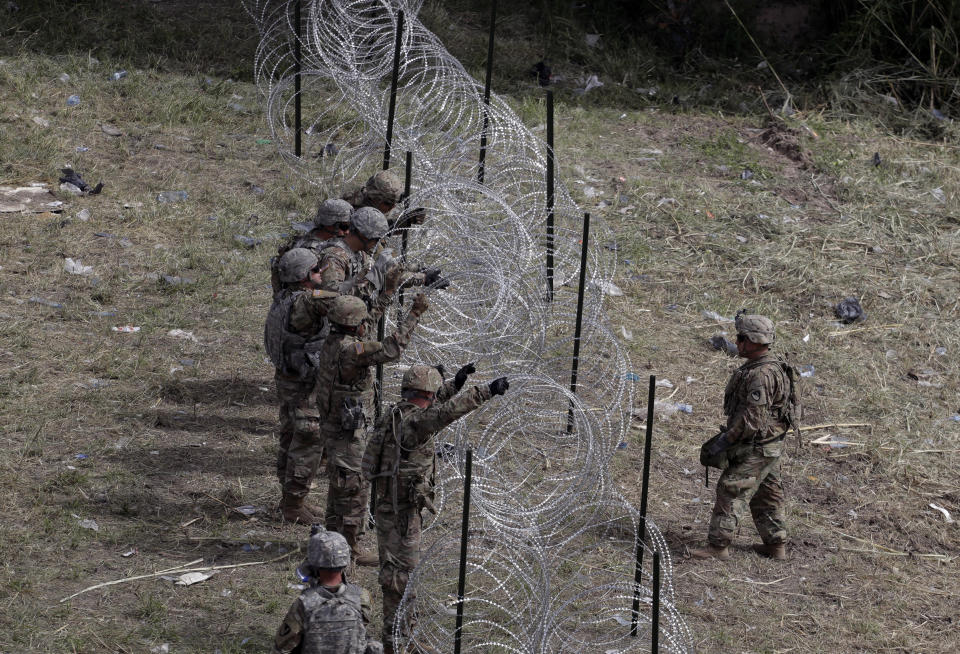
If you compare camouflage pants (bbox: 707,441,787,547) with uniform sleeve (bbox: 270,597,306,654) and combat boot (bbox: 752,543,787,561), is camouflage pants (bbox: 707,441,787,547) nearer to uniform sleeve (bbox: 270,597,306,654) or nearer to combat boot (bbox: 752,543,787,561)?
combat boot (bbox: 752,543,787,561)

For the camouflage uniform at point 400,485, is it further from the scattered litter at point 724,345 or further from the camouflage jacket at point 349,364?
the scattered litter at point 724,345

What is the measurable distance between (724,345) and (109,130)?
20.6ft

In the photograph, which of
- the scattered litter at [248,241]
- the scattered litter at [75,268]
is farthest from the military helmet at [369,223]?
the scattered litter at [75,268]

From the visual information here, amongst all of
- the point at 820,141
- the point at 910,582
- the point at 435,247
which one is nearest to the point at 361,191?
the point at 435,247

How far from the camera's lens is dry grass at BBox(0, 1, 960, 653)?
20.7 ft

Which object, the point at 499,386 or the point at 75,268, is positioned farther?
the point at 75,268

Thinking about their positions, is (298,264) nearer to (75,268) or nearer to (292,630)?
(292,630)

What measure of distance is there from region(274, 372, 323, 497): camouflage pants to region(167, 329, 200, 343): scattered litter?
213cm

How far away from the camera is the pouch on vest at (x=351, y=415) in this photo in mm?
6203

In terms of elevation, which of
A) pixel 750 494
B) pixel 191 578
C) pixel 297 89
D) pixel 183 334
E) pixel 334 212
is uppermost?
pixel 297 89

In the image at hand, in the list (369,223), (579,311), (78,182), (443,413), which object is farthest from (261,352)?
(443,413)

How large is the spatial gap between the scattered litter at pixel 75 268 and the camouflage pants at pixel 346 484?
3.99 metres

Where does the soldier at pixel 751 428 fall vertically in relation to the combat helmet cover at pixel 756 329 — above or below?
below

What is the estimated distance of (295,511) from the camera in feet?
22.3
